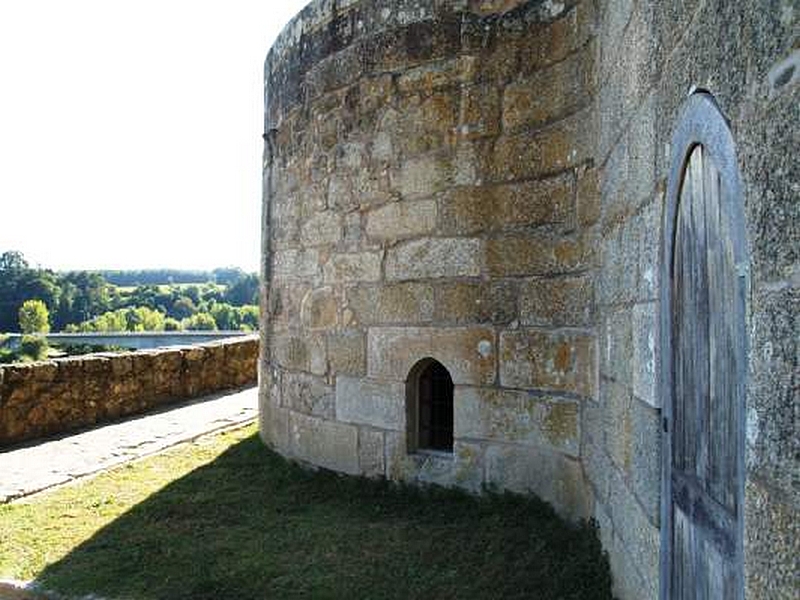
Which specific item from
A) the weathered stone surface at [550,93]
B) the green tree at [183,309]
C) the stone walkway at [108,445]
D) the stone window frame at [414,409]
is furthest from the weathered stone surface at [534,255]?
the green tree at [183,309]

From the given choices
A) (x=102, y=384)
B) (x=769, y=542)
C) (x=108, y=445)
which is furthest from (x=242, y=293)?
(x=769, y=542)

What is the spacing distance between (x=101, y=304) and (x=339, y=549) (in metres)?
89.3

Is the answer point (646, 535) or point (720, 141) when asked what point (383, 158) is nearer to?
point (646, 535)

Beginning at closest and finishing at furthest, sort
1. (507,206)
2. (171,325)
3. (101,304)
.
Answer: (507,206) < (171,325) < (101,304)

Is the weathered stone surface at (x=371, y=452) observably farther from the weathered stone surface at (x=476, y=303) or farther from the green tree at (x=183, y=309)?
the green tree at (x=183, y=309)

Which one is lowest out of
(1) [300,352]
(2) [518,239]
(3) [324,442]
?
(3) [324,442]

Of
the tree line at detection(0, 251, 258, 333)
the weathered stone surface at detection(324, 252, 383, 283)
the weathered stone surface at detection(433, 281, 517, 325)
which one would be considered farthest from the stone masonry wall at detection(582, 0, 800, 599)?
the tree line at detection(0, 251, 258, 333)

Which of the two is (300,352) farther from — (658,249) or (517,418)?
(658,249)

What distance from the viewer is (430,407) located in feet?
15.4

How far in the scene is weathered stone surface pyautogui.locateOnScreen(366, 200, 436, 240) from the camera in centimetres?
442

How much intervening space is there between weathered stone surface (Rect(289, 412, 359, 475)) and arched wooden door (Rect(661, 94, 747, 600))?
9.74 feet

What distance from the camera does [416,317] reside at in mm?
4449

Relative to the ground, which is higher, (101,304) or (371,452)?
(101,304)

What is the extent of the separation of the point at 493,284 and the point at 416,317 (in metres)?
0.58
